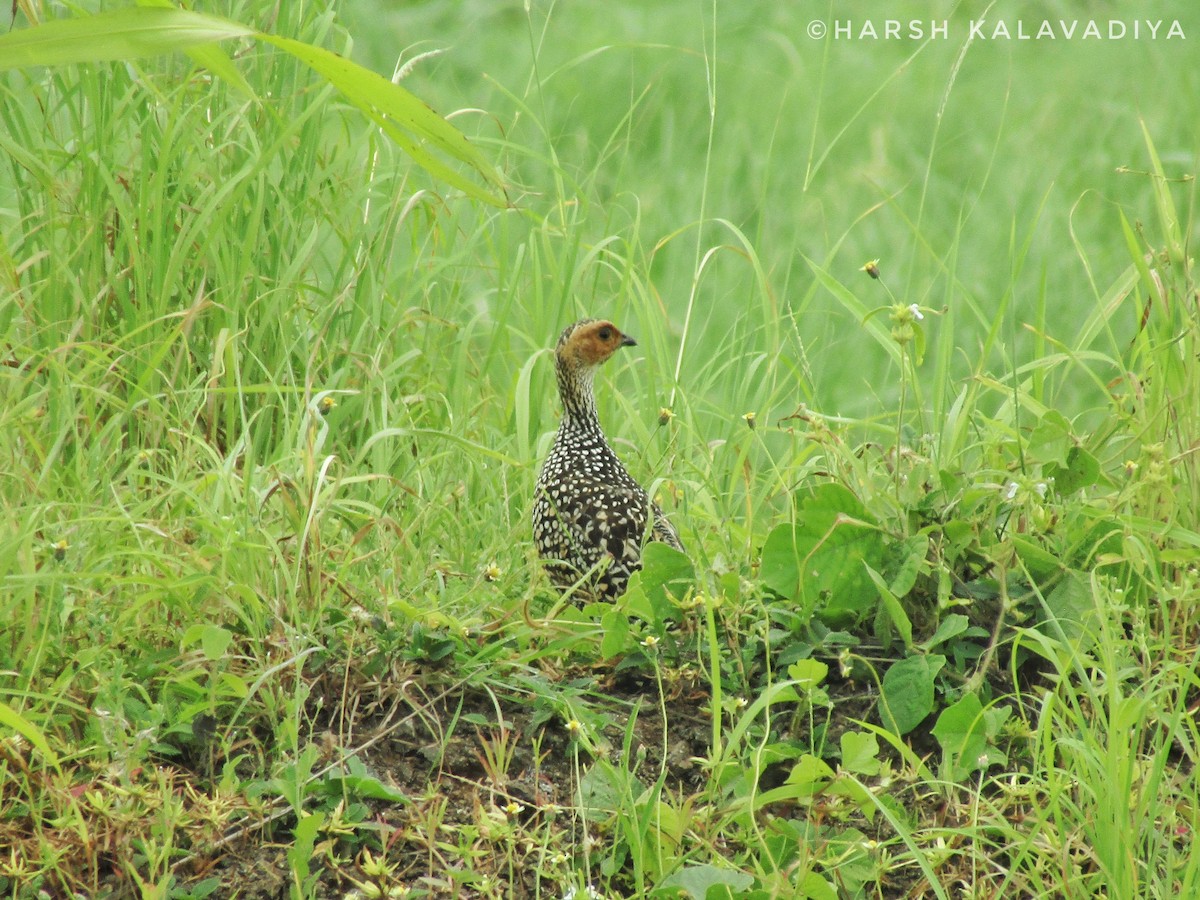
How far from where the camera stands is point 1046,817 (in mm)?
2939

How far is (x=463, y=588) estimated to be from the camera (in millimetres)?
3744

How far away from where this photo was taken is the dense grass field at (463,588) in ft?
9.61

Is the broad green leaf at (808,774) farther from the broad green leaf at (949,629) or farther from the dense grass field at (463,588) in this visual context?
the broad green leaf at (949,629)

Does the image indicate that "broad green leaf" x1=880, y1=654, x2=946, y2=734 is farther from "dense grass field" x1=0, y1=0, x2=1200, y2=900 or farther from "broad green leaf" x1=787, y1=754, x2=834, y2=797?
"broad green leaf" x1=787, y1=754, x2=834, y2=797

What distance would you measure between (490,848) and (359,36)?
7.22 m

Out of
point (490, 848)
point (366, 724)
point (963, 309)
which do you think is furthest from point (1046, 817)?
point (963, 309)

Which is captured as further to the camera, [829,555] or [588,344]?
[588,344]

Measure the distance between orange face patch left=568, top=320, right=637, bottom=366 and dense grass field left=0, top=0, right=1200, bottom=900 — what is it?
0.16 meters

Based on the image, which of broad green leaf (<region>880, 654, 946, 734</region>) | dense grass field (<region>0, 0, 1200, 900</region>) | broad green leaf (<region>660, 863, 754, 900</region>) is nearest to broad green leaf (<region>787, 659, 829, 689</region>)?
dense grass field (<region>0, 0, 1200, 900</region>)

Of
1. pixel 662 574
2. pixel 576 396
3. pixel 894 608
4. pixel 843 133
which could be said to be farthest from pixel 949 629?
pixel 843 133

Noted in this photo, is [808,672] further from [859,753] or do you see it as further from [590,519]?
[590,519]

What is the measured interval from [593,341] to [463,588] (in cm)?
118

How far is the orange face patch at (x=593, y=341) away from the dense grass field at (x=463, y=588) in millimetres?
162

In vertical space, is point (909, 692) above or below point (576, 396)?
below
